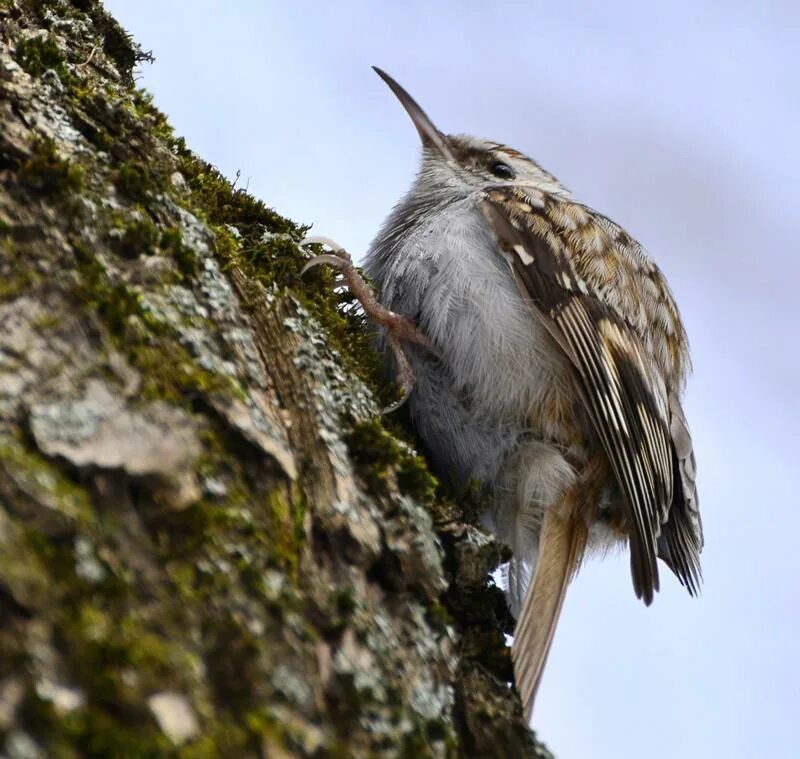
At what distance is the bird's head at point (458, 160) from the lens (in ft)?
12.3

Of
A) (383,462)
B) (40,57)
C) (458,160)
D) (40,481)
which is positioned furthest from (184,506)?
(458,160)

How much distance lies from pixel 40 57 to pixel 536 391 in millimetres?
1466

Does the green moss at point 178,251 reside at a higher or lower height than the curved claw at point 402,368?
lower

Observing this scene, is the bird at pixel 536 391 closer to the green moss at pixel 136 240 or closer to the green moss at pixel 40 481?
the green moss at pixel 136 240

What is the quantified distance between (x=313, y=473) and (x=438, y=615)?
312 millimetres

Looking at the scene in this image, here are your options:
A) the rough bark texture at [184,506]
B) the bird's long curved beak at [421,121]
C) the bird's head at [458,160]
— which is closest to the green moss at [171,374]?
the rough bark texture at [184,506]

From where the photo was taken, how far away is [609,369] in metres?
2.87

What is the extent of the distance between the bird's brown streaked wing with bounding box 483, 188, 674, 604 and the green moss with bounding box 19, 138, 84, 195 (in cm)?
146

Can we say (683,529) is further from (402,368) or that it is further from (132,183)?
(132,183)

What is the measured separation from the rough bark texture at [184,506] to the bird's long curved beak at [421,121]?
1862 mm

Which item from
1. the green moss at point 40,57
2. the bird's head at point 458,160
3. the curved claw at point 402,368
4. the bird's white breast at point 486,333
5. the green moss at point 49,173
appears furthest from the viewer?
the bird's head at point 458,160

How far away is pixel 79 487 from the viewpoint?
51.9 inches

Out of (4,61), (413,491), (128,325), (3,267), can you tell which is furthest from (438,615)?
(4,61)

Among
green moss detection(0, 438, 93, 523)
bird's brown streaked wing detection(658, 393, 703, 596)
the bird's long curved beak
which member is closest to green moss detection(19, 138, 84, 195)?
green moss detection(0, 438, 93, 523)
